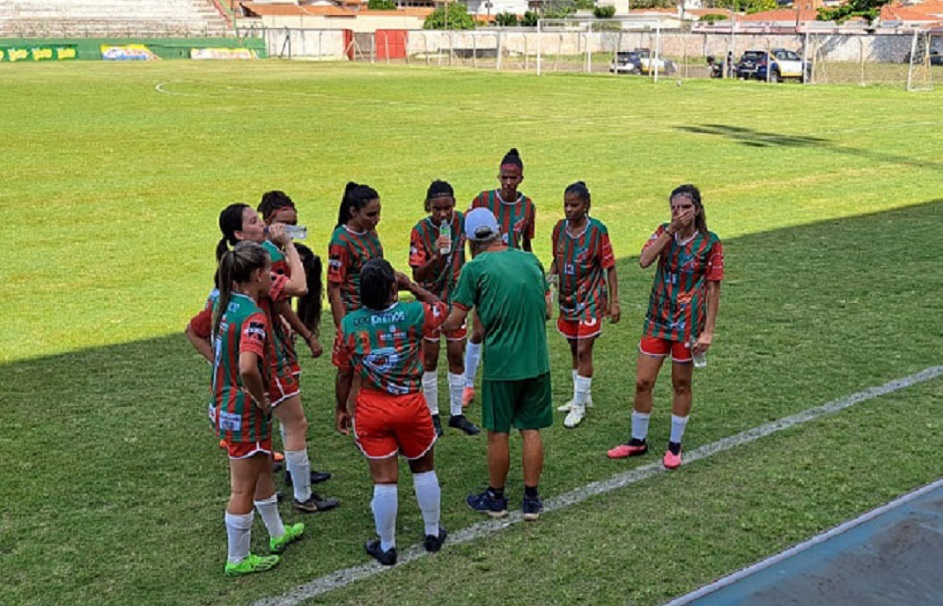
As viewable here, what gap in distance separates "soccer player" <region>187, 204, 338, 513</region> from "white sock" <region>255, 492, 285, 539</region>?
0.49 meters

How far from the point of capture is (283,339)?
5.81m

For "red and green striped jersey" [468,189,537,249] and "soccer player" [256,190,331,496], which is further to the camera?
"red and green striped jersey" [468,189,537,249]

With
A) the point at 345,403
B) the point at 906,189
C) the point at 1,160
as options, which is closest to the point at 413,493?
the point at 345,403

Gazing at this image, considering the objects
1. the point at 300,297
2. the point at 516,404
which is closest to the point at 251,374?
the point at 300,297

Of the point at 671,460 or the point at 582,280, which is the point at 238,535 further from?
the point at 582,280

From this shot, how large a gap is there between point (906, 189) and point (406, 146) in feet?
36.6

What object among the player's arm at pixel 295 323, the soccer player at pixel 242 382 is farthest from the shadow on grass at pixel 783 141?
the soccer player at pixel 242 382

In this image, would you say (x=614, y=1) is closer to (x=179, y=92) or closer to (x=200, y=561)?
(x=179, y=92)

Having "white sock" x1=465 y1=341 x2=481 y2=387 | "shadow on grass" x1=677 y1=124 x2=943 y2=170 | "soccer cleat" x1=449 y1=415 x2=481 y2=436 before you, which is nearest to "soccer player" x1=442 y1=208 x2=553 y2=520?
"soccer cleat" x1=449 y1=415 x2=481 y2=436

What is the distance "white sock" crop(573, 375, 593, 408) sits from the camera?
7363mm

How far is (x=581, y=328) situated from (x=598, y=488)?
1401mm

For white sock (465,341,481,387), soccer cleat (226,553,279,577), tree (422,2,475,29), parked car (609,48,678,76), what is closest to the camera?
soccer cleat (226,553,279,577)

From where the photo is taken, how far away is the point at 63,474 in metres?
6.50

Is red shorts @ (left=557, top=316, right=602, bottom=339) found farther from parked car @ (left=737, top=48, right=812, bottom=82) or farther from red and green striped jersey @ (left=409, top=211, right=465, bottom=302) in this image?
parked car @ (left=737, top=48, right=812, bottom=82)
